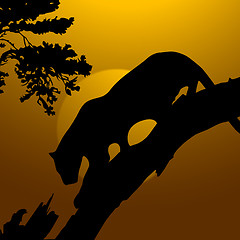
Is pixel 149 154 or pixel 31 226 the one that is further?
pixel 149 154

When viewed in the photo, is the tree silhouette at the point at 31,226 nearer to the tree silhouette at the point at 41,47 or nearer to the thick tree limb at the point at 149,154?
the thick tree limb at the point at 149,154

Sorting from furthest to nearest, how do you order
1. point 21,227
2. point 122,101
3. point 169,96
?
point 169,96 < point 122,101 < point 21,227

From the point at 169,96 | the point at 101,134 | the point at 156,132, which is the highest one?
the point at 169,96

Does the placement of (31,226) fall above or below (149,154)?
below

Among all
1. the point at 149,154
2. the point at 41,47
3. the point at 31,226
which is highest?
the point at 41,47

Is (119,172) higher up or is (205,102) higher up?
(205,102)

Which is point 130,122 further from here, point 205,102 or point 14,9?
point 14,9

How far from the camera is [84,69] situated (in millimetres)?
4559

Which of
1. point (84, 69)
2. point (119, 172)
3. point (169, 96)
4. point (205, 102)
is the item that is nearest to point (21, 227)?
point (119, 172)

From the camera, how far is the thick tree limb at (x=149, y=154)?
3301 millimetres

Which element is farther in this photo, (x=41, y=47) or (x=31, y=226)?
(x=41, y=47)

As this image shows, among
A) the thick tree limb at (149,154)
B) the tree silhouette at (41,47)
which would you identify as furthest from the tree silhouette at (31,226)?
the tree silhouette at (41,47)

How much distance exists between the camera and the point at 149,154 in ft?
11.4

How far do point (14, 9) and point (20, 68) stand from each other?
2.40ft
